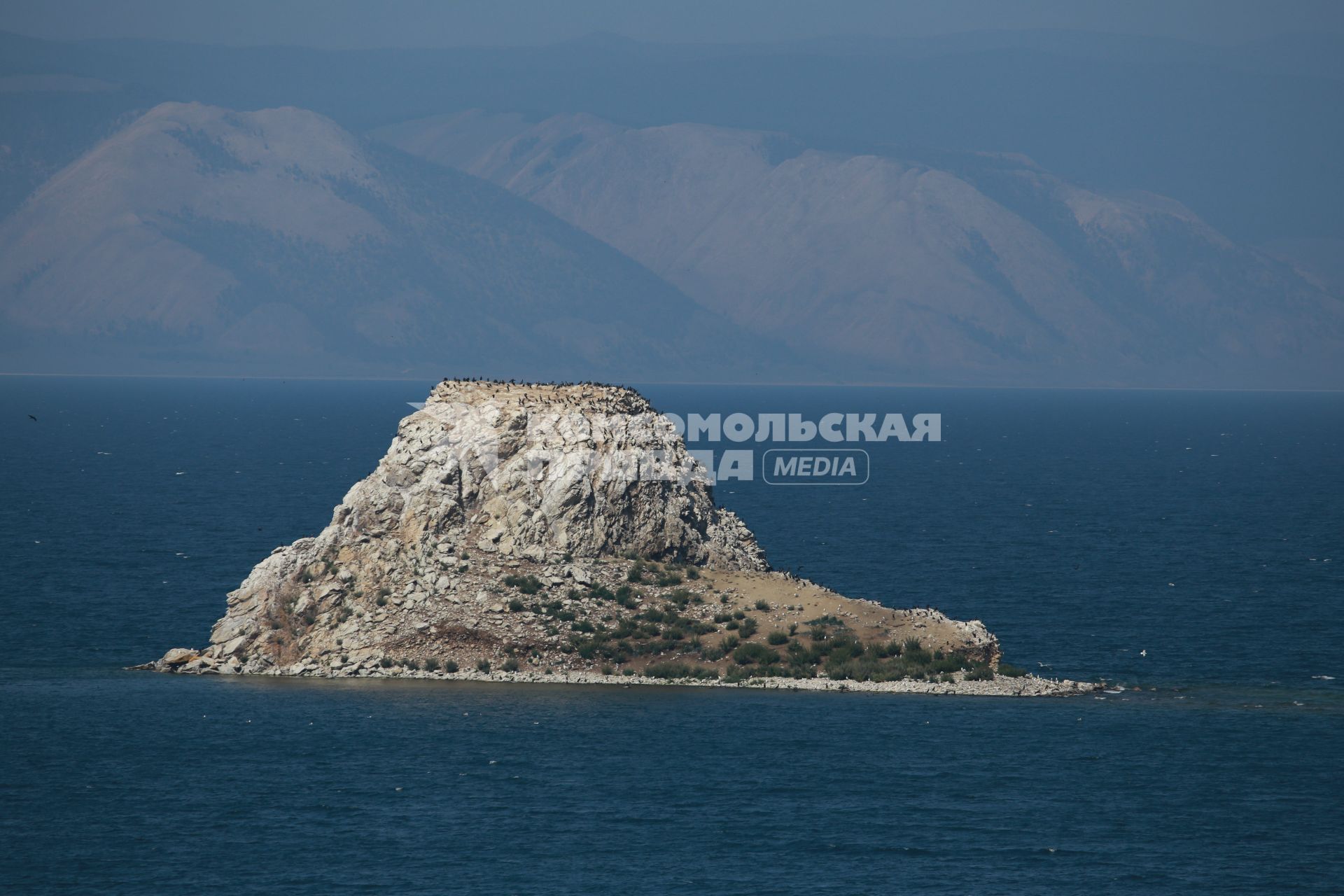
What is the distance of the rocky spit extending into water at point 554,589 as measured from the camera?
3420 inches

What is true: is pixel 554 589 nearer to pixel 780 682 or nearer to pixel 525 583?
pixel 525 583

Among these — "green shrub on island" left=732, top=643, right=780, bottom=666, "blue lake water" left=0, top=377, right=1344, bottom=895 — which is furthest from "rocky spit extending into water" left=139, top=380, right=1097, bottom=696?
"blue lake water" left=0, top=377, right=1344, bottom=895

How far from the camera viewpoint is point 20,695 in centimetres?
8319

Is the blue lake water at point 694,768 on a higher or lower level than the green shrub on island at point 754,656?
lower

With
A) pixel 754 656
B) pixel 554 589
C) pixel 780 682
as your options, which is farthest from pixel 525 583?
pixel 780 682

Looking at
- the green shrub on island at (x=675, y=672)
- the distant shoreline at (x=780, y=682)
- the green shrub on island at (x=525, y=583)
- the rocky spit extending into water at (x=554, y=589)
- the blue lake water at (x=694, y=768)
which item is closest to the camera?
the blue lake water at (x=694, y=768)

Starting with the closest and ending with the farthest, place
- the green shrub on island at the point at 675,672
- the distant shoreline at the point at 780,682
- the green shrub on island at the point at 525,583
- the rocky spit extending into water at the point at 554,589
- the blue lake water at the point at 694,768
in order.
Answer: the blue lake water at the point at 694,768 < the distant shoreline at the point at 780,682 < the green shrub on island at the point at 675,672 < the rocky spit extending into water at the point at 554,589 < the green shrub on island at the point at 525,583

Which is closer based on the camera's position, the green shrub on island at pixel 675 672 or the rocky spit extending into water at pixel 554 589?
the green shrub on island at pixel 675 672

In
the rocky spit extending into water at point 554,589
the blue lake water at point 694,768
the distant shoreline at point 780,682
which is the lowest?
the blue lake water at point 694,768

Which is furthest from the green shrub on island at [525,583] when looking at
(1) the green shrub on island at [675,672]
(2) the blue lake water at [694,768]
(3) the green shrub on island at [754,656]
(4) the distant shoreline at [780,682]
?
(3) the green shrub on island at [754,656]

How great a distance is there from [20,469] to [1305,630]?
138 m

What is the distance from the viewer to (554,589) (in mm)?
89688

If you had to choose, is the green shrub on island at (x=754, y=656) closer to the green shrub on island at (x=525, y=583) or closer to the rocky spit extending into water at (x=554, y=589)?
the rocky spit extending into water at (x=554, y=589)

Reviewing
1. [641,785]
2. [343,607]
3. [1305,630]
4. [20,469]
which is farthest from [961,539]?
[20,469]
